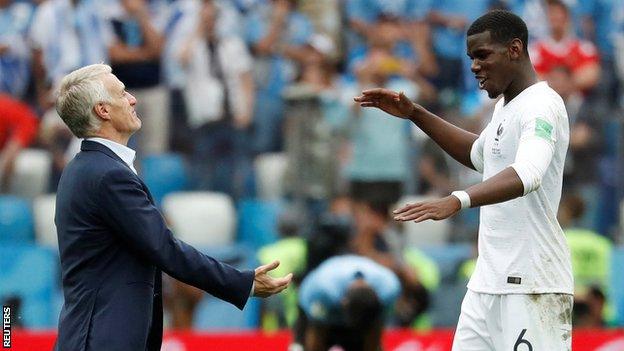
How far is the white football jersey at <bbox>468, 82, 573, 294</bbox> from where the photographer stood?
5.69m

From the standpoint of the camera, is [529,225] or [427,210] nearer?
[427,210]

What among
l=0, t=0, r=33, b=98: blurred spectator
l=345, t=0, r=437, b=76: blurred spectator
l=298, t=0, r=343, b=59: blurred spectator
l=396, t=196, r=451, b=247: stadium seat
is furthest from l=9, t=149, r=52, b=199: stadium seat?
l=396, t=196, r=451, b=247: stadium seat

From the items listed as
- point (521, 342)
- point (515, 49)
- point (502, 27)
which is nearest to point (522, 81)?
point (515, 49)

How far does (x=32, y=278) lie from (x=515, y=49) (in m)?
6.54

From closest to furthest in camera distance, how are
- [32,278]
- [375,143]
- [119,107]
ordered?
1. [119,107]
2. [32,278]
3. [375,143]

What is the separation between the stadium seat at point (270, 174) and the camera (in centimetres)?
1193

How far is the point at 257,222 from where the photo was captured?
11836 millimetres

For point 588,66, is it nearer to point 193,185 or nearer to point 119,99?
point 193,185

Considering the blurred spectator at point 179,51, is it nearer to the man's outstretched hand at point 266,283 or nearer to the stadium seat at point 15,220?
the stadium seat at point 15,220

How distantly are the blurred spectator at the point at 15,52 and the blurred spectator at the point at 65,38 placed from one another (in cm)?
13

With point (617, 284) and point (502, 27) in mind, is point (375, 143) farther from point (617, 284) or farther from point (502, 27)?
point (502, 27)

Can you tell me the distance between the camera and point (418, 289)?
11172mm

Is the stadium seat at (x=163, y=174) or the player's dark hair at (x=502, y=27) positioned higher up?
the player's dark hair at (x=502, y=27)

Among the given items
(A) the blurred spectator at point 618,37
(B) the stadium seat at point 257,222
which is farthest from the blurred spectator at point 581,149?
(B) the stadium seat at point 257,222
